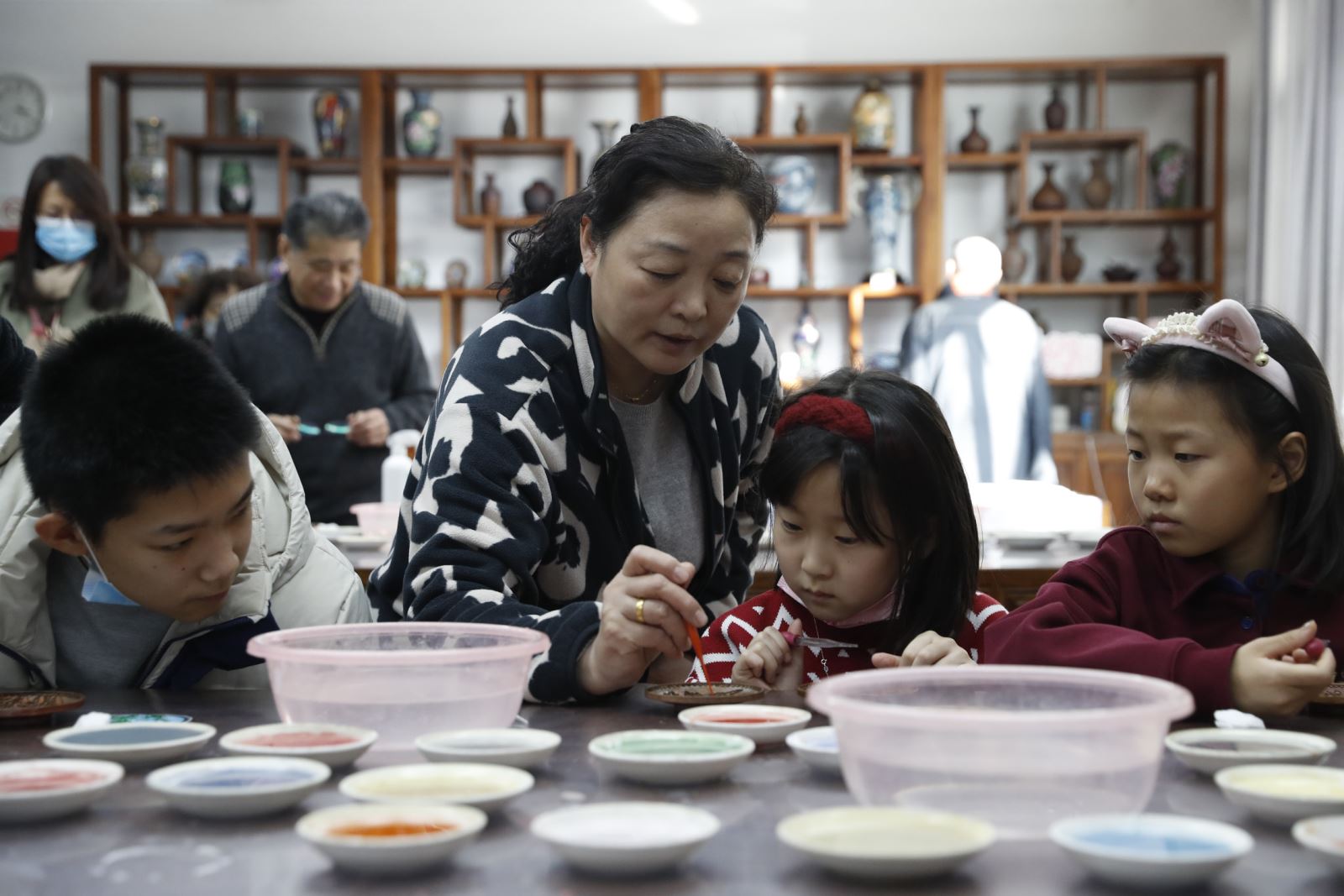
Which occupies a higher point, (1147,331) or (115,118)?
(115,118)

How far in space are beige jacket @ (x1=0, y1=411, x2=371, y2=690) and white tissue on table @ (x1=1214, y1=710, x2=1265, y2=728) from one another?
987mm

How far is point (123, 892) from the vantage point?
0.68 m

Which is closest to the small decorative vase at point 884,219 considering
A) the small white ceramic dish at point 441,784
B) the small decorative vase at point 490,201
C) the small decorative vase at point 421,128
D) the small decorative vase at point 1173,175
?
the small decorative vase at point 1173,175

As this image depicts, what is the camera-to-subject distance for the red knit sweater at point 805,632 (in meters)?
1.64

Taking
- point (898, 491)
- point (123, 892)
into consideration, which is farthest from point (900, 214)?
point (123, 892)

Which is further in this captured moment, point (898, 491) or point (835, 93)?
point (835, 93)

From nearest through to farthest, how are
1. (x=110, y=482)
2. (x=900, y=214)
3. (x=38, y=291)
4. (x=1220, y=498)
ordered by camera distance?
(x=110, y=482), (x=1220, y=498), (x=38, y=291), (x=900, y=214)

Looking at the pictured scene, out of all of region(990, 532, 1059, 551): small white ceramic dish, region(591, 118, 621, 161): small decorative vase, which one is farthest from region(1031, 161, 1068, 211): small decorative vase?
region(990, 532, 1059, 551): small white ceramic dish

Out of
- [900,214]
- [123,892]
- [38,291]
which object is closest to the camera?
[123,892]

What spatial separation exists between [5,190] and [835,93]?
4418 mm

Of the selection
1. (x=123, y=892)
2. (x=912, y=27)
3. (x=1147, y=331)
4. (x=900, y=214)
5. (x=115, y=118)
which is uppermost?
(x=912, y=27)

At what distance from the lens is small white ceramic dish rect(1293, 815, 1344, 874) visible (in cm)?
68

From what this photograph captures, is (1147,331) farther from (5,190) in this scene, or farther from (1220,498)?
(5,190)

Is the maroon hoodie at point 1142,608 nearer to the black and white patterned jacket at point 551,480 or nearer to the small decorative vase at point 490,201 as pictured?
the black and white patterned jacket at point 551,480
